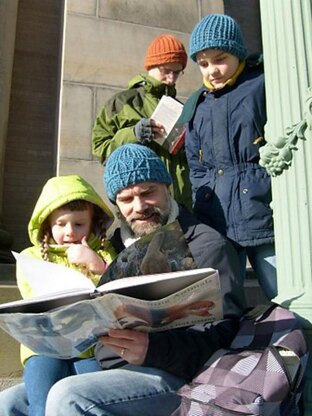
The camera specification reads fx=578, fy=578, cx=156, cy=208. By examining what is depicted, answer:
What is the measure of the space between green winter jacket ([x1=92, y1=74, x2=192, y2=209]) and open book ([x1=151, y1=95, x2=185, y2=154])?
12 cm

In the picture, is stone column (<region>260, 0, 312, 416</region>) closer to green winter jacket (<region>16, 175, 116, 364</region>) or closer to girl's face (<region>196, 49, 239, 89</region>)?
girl's face (<region>196, 49, 239, 89</region>)

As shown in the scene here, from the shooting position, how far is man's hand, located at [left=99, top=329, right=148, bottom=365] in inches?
70.2

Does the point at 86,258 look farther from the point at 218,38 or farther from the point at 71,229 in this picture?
the point at 218,38

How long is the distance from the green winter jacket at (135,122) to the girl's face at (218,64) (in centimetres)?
86

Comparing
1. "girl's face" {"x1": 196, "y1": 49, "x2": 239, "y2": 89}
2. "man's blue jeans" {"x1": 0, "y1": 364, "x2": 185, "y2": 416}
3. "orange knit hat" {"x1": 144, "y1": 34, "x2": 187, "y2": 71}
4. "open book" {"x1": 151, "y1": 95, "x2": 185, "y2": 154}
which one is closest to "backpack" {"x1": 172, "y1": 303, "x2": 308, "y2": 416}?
"man's blue jeans" {"x1": 0, "y1": 364, "x2": 185, "y2": 416}

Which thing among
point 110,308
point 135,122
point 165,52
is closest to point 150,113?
point 135,122

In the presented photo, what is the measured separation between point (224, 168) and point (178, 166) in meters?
0.96

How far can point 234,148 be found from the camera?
280 centimetres

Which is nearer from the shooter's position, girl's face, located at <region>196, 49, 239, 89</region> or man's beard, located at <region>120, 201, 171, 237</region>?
man's beard, located at <region>120, 201, 171, 237</region>

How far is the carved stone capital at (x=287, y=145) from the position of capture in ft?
6.95

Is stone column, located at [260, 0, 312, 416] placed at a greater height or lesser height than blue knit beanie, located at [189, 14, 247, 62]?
lesser

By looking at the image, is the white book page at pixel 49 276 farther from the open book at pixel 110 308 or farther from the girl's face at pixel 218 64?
the girl's face at pixel 218 64

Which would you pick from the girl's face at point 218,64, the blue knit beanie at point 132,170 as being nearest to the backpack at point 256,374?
the blue knit beanie at point 132,170

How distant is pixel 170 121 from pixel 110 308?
1.99 meters
